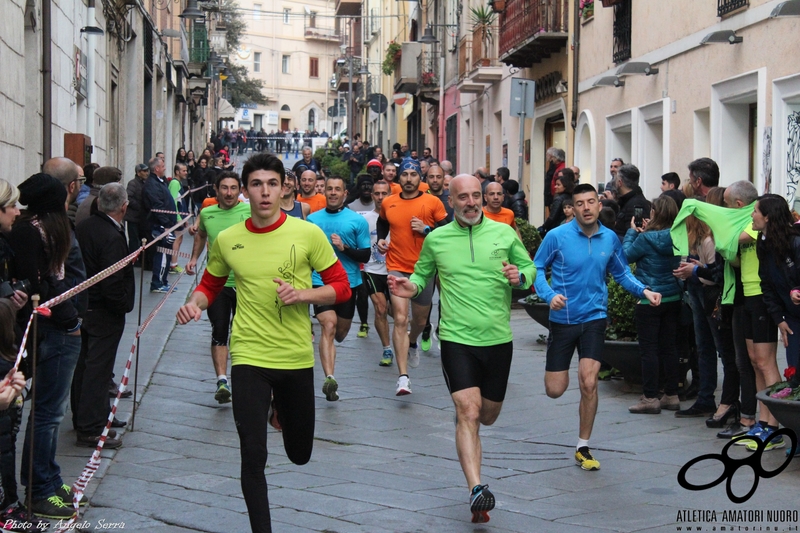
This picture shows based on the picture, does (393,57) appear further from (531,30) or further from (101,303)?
(101,303)

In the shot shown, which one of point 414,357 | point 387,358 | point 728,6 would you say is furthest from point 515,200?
point 414,357

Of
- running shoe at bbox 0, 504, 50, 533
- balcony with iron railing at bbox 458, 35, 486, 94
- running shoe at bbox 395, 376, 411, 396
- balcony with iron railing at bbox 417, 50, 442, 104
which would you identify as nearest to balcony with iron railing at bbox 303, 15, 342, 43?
balcony with iron railing at bbox 417, 50, 442, 104

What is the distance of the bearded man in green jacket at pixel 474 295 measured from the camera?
6.46m

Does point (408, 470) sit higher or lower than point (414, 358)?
lower

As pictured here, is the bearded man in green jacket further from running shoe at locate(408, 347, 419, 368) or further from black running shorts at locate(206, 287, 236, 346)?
running shoe at locate(408, 347, 419, 368)

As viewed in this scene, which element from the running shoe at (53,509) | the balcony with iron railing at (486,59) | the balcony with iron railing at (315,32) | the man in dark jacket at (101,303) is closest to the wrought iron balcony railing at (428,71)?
the balcony with iron railing at (486,59)

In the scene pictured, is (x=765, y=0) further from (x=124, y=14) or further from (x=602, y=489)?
(x=124, y=14)

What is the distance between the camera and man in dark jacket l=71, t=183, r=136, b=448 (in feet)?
25.4

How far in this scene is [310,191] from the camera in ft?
42.9

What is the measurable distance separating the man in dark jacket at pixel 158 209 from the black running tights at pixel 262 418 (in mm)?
11136

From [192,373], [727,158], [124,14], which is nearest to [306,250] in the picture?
[192,373]

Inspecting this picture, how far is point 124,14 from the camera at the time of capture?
70.3 feet

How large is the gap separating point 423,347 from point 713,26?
5.71 m

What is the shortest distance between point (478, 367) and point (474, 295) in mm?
407
